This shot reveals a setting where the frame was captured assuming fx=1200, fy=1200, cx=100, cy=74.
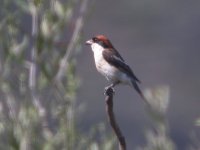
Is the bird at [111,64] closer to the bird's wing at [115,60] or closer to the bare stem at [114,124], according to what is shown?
the bird's wing at [115,60]

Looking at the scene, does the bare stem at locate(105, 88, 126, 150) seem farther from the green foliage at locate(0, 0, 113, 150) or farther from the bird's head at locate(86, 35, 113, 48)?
the bird's head at locate(86, 35, 113, 48)

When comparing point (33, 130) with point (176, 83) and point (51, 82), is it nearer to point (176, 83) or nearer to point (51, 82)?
point (51, 82)

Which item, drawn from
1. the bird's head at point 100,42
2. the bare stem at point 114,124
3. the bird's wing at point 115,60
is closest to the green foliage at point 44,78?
the bare stem at point 114,124

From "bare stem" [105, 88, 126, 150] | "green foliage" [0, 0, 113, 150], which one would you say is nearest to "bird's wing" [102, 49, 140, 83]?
"green foliage" [0, 0, 113, 150]

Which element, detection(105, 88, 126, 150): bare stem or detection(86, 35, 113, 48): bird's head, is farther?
detection(86, 35, 113, 48): bird's head

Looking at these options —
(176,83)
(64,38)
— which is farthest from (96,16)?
(64,38)
